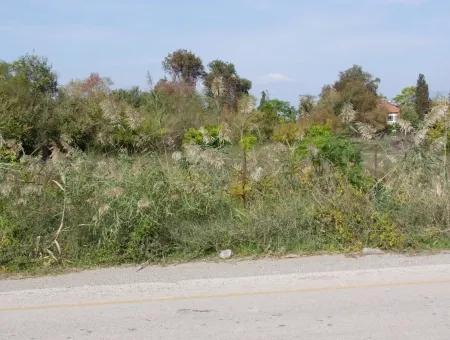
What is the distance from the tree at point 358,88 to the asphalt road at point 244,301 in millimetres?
40847

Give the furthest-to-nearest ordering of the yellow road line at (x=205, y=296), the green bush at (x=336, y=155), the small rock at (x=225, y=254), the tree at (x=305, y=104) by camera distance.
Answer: the tree at (x=305, y=104) → the green bush at (x=336, y=155) → the small rock at (x=225, y=254) → the yellow road line at (x=205, y=296)

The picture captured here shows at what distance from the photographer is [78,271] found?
7.41m

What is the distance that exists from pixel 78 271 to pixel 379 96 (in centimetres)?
5148

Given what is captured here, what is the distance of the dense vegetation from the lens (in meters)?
7.92

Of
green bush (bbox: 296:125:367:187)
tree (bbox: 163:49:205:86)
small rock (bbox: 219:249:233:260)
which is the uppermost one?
Answer: tree (bbox: 163:49:205:86)

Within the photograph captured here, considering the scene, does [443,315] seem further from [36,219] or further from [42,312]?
[36,219]

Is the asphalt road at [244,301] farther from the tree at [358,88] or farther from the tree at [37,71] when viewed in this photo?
the tree at [358,88]

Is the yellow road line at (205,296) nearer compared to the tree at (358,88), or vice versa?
the yellow road line at (205,296)

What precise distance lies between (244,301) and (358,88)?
52280 mm

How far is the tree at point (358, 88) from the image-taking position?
5243 centimetres

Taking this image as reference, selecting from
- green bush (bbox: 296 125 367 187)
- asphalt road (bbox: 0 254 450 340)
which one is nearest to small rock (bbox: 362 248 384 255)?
asphalt road (bbox: 0 254 450 340)

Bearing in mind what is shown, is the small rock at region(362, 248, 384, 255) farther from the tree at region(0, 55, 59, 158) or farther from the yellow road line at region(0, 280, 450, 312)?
the tree at region(0, 55, 59, 158)

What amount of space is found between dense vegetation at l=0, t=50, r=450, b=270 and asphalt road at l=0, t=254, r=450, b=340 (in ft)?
1.92

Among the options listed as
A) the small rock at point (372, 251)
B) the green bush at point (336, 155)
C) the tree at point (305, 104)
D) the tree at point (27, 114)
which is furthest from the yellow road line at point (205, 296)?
the tree at point (27, 114)
